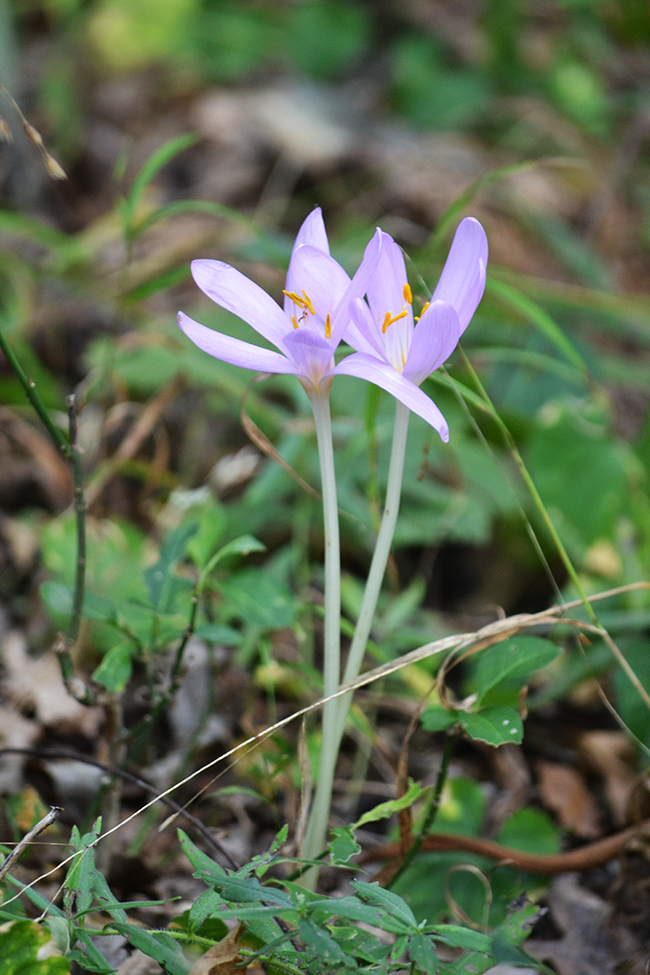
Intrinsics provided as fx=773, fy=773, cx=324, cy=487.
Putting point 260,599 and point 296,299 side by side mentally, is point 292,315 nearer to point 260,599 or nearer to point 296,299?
point 296,299

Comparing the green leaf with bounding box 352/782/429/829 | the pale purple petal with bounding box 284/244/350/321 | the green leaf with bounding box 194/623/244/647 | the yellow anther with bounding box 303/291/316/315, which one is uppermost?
the pale purple petal with bounding box 284/244/350/321

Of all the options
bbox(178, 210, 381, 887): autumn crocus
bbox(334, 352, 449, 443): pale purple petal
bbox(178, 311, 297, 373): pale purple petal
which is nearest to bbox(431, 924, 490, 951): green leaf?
bbox(178, 210, 381, 887): autumn crocus

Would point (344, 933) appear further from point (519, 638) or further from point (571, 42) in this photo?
point (571, 42)

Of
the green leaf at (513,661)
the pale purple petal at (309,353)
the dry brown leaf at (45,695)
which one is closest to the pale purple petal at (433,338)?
the pale purple petal at (309,353)

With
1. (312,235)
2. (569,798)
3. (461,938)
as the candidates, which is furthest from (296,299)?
(569,798)

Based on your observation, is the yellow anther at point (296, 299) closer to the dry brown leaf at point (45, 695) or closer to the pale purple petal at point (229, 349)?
the pale purple petal at point (229, 349)

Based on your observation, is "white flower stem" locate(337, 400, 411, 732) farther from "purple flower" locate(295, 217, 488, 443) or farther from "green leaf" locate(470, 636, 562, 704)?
"green leaf" locate(470, 636, 562, 704)

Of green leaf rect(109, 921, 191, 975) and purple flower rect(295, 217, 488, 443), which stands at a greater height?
purple flower rect(295, 217, 488, 443)
